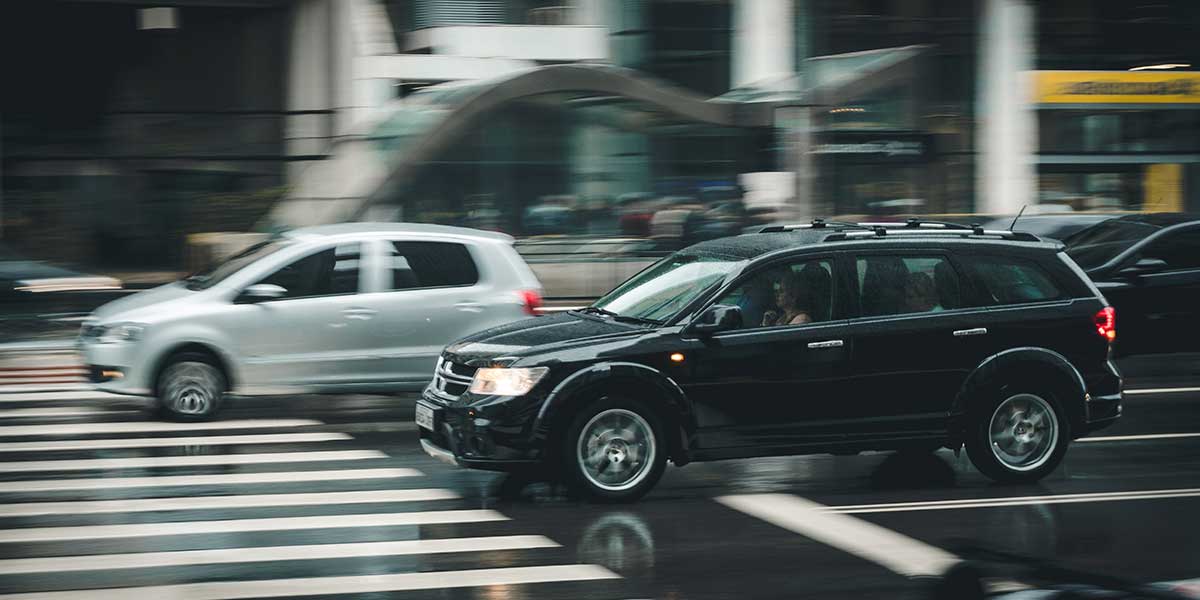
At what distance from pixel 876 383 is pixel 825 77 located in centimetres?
2180

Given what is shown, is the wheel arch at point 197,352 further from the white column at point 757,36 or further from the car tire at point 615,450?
the white column at point 757,36

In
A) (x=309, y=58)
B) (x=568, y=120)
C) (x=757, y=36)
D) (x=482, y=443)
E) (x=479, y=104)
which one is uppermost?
(x=757, y=36)

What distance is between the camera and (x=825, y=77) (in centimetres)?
3034

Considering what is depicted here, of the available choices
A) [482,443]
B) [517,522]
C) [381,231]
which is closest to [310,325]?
[381,231]

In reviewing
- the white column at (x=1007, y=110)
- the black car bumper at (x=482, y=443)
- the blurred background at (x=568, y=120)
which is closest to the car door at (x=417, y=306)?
the black car bumper at (x=482, y=443)

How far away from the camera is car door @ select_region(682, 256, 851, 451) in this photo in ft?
29.4

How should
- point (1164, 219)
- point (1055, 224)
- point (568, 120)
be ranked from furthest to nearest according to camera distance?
point (568, 120), point (1055, 224), point (1164, 219)

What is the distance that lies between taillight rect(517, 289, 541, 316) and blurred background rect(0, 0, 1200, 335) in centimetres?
874

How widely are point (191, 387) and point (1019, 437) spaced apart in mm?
6464

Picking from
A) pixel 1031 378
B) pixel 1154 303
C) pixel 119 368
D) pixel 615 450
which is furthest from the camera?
pixel 1154 303

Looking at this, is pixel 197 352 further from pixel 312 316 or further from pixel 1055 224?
pixel 1055 224

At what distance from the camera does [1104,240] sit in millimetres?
16641

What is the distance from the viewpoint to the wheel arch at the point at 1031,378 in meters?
9.44

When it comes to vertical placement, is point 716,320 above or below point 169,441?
above
